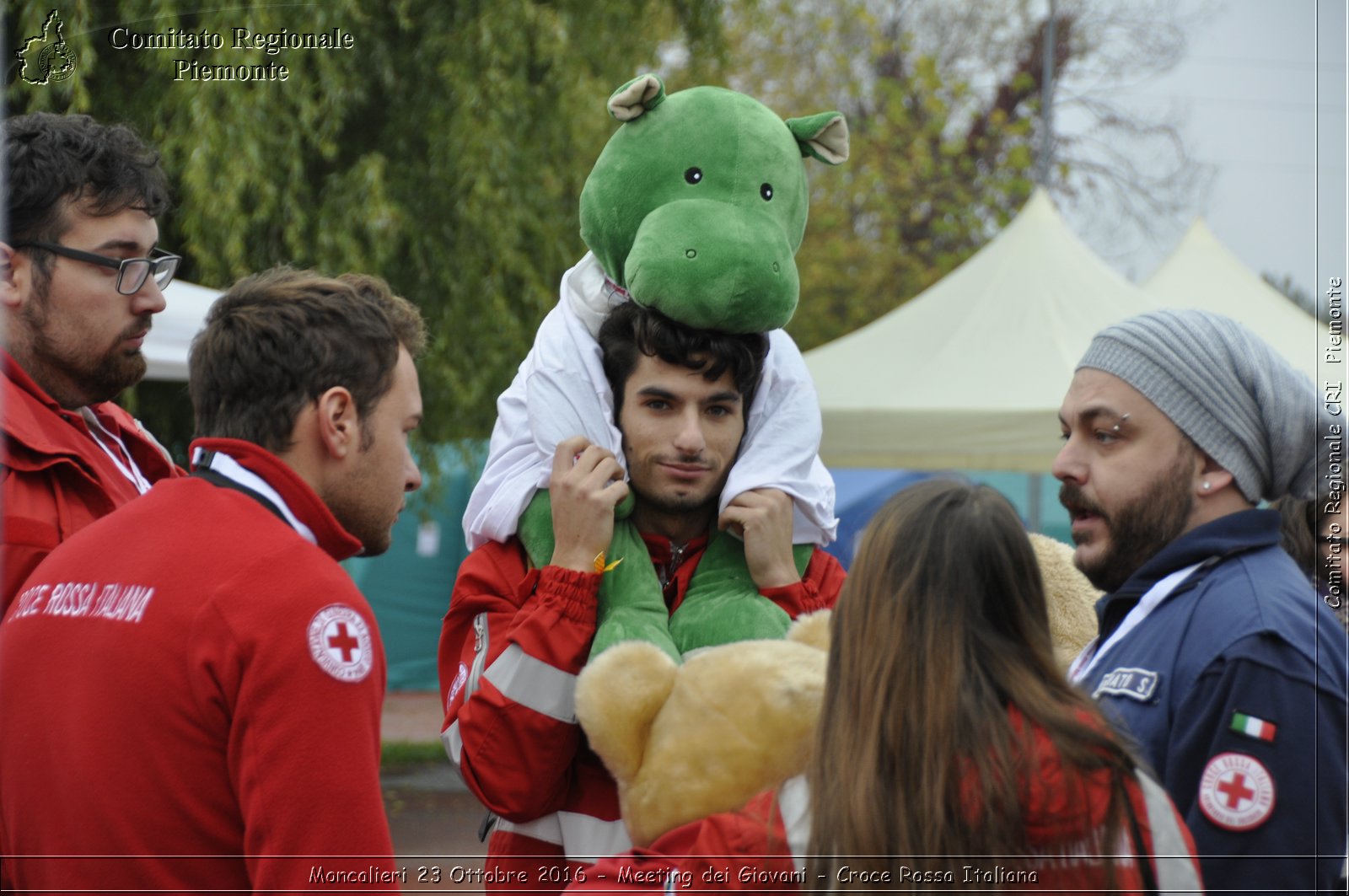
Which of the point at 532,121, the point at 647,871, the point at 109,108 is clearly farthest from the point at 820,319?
the point at 647,871

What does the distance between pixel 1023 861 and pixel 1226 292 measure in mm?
10602

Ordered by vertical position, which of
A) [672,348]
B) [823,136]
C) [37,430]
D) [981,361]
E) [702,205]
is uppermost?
[823,136]

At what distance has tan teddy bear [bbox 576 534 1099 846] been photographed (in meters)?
2.01

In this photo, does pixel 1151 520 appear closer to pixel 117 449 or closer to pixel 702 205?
pixel 702 205

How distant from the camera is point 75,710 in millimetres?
1870

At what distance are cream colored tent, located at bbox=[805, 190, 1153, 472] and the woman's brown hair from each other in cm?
723

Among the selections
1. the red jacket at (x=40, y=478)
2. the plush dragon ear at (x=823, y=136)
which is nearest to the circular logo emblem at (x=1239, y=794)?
the plush dragon ear at (x=823, y=136)

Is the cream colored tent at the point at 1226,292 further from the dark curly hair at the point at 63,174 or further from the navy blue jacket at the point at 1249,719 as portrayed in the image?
the dark curly hair at the point at 63,174

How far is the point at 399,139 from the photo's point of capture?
822 centimetres

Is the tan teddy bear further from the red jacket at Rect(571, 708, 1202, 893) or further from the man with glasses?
the man with glasses

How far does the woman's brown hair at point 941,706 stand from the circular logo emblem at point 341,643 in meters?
0.70

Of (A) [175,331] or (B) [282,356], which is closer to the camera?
(B) [282,356]

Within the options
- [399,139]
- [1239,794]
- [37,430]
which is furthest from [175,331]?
[1239,794]

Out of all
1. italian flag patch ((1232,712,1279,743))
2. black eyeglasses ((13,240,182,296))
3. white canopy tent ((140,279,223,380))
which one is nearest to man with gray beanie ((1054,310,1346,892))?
italian flag patch ((1232,712,1279,743))
